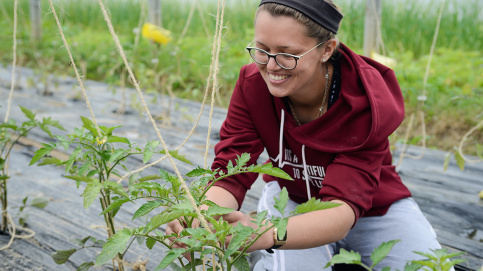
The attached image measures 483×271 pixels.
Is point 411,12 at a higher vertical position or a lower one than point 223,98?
higher

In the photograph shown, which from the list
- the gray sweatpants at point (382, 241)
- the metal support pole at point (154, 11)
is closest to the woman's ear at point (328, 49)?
the gray sweatpants at point (382, 241)

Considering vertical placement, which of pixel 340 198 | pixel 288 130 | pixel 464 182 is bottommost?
pixel 464 182

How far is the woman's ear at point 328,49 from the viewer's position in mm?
1347

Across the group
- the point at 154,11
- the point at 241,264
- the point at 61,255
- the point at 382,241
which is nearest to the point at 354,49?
the point at 154,11

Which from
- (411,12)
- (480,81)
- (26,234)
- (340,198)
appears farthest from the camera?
(411,12)

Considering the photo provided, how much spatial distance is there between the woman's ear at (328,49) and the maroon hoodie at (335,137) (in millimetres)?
65

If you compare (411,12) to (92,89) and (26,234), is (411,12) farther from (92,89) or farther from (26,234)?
(26,234)

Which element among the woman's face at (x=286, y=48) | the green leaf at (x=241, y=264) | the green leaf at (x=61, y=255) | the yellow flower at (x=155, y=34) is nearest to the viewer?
the green leaf at (x=241, y=264)

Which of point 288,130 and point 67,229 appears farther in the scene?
point 67,229

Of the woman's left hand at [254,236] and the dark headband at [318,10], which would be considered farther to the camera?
the dark headband at [318,10]

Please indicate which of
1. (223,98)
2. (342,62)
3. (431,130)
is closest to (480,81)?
(431,130)

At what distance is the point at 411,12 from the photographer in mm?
4980

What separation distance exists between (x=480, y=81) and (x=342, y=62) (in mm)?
2454

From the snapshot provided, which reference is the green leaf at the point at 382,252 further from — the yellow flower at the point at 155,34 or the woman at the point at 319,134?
the yellow flower at the point at 155,34
